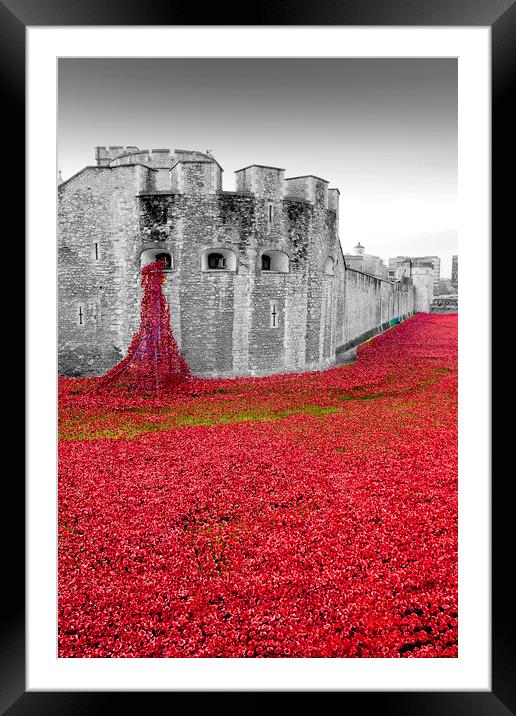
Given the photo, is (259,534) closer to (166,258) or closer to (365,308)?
(166,258)

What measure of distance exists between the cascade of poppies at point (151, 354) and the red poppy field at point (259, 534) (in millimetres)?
2695

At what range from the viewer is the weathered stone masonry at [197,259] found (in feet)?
40.1

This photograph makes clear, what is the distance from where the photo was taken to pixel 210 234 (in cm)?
1226

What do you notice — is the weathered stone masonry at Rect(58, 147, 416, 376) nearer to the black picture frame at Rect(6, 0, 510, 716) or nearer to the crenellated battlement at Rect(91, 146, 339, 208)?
the crenellated battlement at Rect(91, 146, 339, 208)

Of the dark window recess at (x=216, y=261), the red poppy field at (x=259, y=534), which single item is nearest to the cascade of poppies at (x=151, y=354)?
the dark window recess at (x=216, y=261)

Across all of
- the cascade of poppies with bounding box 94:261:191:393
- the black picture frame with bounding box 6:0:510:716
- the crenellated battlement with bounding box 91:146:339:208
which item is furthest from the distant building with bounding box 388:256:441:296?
the black picture frame with bounding box 6:0:510:716

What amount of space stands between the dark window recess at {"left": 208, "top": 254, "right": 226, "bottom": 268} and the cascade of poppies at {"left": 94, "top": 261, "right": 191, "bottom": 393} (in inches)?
62.0

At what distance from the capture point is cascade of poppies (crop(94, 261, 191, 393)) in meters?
11.3
